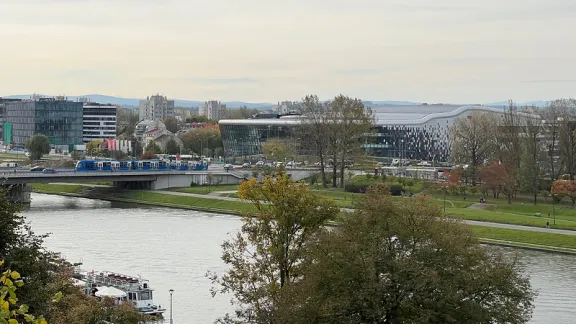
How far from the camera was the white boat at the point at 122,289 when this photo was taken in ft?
92.5

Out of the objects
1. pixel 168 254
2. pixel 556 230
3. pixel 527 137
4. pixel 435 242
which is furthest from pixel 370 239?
pixel 527 137

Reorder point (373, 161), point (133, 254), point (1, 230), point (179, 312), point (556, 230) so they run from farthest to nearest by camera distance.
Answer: point (373, 161)
point (556, 230)
point (133, 254)
point (179, 312)
point (1, 230)

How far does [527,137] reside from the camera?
204ft

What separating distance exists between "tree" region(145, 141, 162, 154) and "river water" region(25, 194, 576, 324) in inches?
1949

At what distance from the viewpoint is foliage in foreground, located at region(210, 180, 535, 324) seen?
1923 centimetres

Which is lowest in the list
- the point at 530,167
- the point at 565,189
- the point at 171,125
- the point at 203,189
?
the point at 203,189

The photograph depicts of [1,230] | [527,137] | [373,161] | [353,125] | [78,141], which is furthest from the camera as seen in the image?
[78,141]

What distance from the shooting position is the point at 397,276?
63.8 ft

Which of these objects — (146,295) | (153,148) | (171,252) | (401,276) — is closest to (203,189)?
(171,252)

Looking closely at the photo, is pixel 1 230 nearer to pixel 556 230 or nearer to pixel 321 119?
pixel 556 230

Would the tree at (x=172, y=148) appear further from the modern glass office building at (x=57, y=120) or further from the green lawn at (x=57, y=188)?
the green lawn at (x=57, y=188)

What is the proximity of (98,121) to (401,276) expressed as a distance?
12892cm

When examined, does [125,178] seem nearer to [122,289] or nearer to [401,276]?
[122,289]

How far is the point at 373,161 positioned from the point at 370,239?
67360 millimetres
